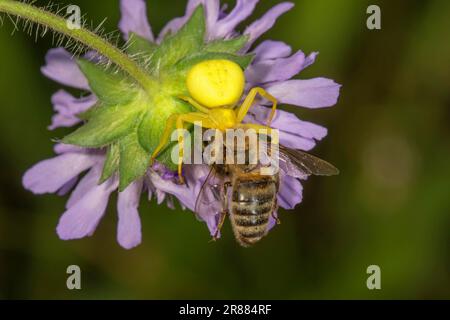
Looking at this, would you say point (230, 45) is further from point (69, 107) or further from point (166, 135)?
point (69, 107)

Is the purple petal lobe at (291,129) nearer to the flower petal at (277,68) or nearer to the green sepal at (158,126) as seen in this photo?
the flower petal at (277,68)

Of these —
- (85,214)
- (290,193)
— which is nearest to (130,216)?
(85,214)

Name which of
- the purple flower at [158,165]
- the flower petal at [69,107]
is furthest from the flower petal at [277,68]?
the flower petal at [69,107]

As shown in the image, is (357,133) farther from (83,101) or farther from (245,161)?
(245,161)

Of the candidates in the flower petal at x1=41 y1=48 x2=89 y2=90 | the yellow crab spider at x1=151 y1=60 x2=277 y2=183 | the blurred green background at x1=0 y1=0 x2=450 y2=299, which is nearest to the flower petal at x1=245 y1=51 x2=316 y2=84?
the yellow crab spider at x1=151 y1=60 x2=277 y2=183

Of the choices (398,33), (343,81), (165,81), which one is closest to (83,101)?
(165,81)

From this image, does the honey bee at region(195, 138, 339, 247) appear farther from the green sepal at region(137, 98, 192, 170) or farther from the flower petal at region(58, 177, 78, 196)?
the flower petal at region(58, 177, 78, 196)
